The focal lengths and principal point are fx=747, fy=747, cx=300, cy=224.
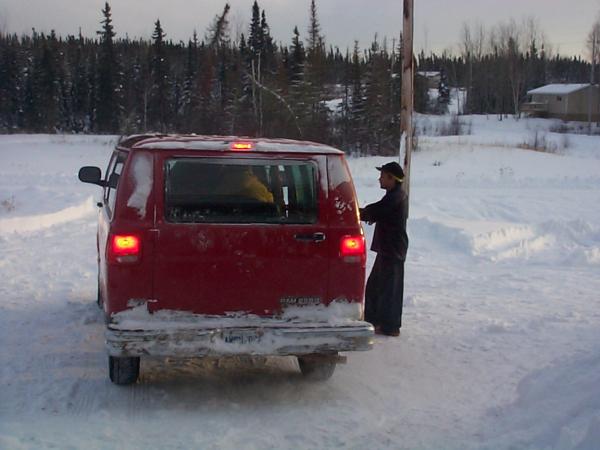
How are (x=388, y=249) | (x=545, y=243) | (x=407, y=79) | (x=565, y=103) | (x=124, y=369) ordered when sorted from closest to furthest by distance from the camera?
(x=124, y=369) → (x=388, y=249) → (x=407, y=79) → (x=545, y=243) → (x=565, y=103)

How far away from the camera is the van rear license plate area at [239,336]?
5.38 m

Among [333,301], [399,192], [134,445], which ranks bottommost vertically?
[134,445]

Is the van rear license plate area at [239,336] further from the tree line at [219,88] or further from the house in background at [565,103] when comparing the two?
the house in background at [565,103]

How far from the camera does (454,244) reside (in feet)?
43.3

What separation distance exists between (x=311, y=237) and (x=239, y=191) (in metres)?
0.64

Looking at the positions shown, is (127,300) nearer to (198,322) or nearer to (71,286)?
(198,322)

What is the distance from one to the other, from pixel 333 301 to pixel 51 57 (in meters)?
72.0

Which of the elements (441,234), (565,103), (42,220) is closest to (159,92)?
(565,103)

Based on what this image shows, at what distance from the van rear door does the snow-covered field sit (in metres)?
0.87

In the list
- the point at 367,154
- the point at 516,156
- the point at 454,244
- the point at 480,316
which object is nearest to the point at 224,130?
the point at 367,154

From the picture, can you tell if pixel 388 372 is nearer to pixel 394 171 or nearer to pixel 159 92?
pixel 394 171

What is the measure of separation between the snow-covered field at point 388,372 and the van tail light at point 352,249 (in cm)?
114

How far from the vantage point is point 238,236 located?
5.42 meters

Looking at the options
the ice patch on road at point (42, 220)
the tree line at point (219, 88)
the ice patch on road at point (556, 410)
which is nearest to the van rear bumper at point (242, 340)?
the ice patch on road at point (556, 410)
